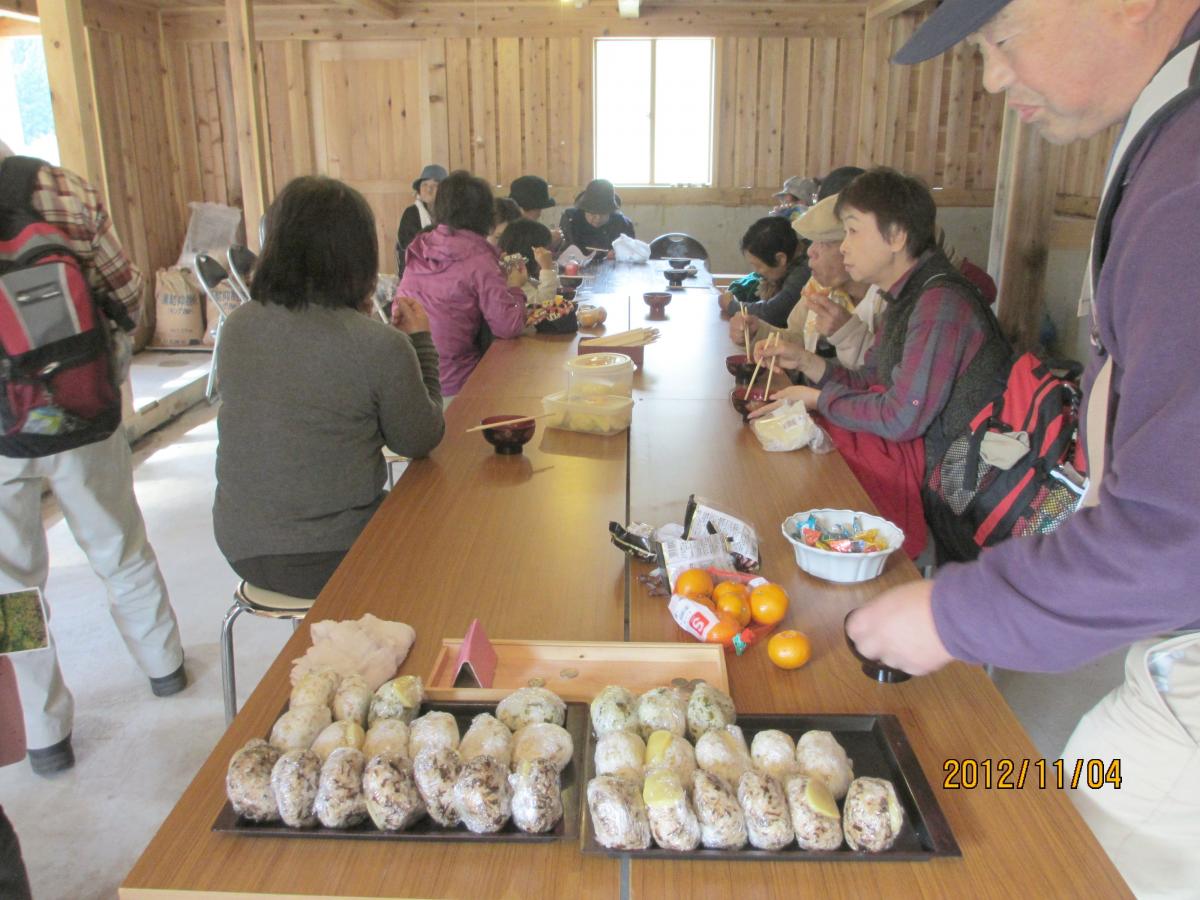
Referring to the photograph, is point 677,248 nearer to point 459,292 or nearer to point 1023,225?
point 1023,225

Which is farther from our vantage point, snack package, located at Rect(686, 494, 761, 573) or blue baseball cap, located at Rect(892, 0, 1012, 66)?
snack package, located at Rect(686, 494, 761, 573)

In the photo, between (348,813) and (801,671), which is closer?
(348,813)

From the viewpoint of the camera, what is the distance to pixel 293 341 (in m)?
1.97

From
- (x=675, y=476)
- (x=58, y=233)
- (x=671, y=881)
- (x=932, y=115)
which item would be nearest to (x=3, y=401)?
(x=58, y=233)

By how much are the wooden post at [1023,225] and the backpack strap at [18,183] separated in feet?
16.9

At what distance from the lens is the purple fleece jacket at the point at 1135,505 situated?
78 centimetres

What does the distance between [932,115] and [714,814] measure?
7871 mm

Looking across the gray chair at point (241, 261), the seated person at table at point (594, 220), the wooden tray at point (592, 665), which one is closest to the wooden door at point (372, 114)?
the seated person at table at point (594, 220)

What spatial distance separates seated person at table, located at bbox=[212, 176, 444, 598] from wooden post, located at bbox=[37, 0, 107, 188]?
8.13 ft

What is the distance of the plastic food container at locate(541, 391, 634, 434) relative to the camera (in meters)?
2.33

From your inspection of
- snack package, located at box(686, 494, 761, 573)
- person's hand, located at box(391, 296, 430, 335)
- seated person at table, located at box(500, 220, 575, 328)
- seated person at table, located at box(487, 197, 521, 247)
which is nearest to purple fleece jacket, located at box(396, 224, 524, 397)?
seated person at table, located at box(500, 220, 575, 328)

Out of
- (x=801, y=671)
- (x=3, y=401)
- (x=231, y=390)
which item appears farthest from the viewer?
(x=231, y=390)

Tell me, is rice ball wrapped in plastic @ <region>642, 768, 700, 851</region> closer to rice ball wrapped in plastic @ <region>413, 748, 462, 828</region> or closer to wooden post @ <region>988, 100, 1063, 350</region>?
rice ball wrapped in plastic @ <region>413, 748, 462, 828</region>

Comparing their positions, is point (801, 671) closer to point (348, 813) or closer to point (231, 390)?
point (348, 813)
